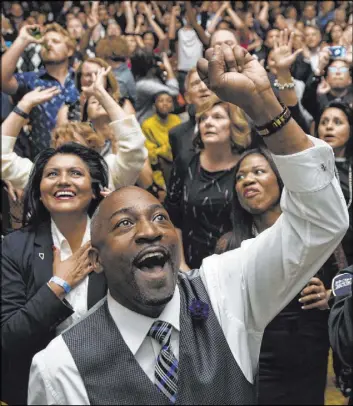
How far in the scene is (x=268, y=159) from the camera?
2.94m

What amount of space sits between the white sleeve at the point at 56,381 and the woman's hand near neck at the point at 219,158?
1.98 m

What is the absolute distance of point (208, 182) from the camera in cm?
351

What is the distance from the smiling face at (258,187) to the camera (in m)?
2.87

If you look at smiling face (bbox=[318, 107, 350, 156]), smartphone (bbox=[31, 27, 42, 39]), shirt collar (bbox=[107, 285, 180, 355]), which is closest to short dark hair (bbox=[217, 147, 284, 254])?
smiling face (bbox=[318, 107, 350, 156])

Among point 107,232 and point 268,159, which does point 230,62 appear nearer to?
point 107,232

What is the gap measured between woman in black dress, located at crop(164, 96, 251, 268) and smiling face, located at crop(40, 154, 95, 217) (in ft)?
2.79

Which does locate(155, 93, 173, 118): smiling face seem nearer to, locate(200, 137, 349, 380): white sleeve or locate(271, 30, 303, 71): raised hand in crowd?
locate(271, 30, 303, 71): raised hand in crowd

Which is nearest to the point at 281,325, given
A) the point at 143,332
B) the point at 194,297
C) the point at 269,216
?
the point at 269,216

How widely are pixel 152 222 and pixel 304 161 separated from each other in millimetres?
448

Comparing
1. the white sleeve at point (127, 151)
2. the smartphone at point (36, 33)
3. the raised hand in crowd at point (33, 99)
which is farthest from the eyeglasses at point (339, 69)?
the white sleeve at point (127, 151)

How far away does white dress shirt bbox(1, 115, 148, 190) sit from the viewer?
318 centimetres

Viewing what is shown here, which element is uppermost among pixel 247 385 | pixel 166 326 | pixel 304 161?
pixel 304 161

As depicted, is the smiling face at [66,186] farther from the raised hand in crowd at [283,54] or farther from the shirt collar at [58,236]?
the raised hand in crowd at [283,54]

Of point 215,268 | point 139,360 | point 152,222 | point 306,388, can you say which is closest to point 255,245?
point 215,268
